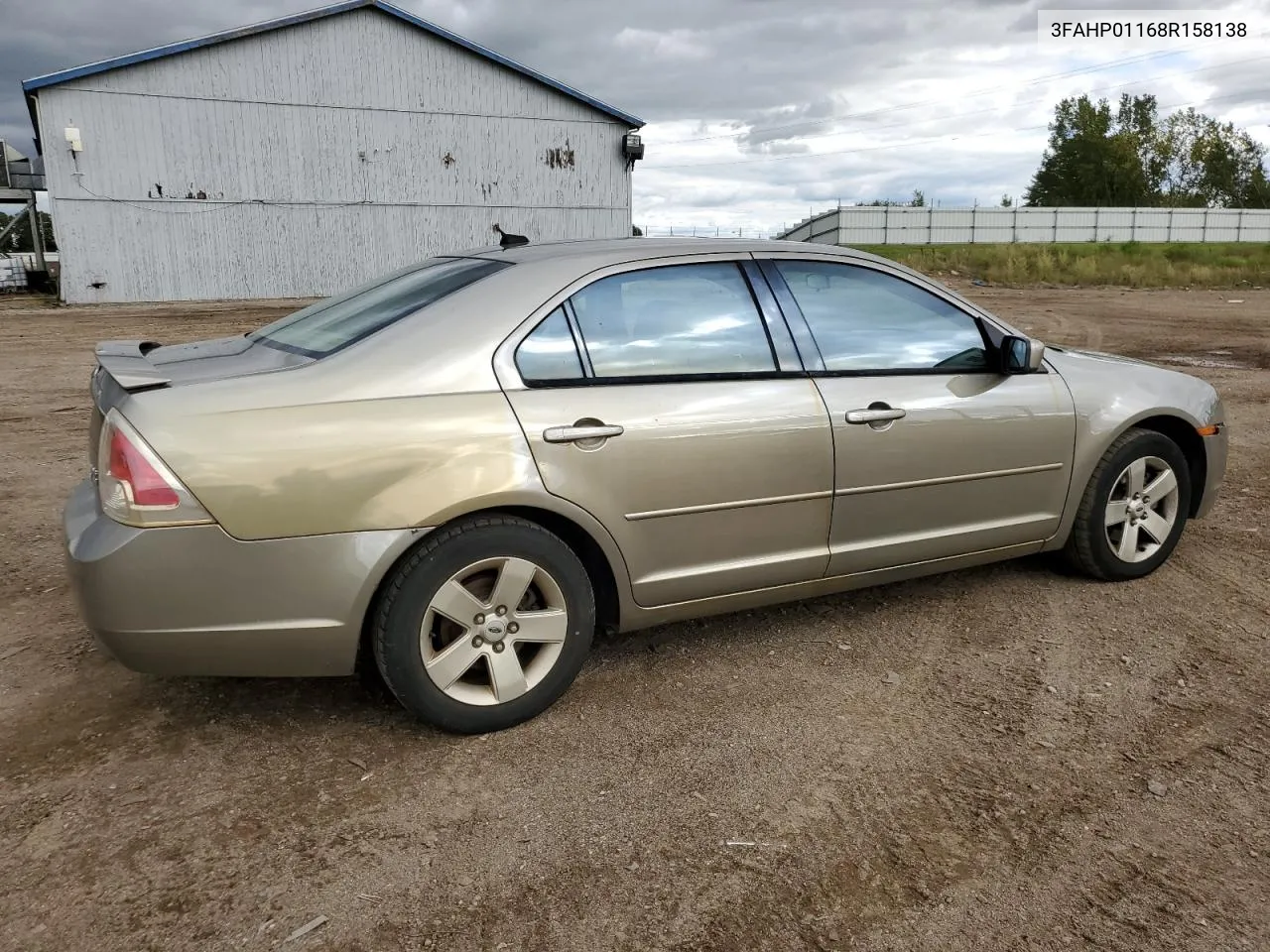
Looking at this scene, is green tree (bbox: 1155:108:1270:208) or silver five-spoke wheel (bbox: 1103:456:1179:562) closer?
silver five-spoke wheel (bbox: 1103:456:1179:562)

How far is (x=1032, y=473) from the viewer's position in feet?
13.5

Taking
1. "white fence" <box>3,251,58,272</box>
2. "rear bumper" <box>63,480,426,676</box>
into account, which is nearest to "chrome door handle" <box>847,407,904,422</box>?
"rear bumper" <box>63,480,426,676</box>

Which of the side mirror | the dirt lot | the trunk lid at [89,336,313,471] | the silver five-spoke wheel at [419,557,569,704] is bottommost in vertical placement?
the dirt lot

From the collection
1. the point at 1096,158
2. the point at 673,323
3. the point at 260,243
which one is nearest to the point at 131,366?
the point at 673,323

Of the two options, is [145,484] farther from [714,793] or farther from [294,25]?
[294,25]

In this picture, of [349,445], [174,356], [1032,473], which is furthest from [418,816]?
[1032,473]

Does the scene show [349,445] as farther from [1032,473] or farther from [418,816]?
[1032,473]

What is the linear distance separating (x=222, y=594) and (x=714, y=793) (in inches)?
60.1

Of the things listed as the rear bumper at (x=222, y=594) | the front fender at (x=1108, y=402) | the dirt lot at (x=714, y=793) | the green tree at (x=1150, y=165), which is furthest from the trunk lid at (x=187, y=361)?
the green tree at (x=1150, y=165)

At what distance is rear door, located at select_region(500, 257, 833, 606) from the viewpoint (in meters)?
3.23

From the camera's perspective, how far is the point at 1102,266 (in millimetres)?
32250

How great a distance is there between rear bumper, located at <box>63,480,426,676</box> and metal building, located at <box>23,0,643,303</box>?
70.3 feet

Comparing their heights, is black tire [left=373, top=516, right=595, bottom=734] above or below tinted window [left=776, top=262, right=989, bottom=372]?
below

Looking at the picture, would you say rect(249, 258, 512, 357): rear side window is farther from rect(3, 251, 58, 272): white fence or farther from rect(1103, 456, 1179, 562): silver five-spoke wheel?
rect(3, 251, 58, 272): white fence
